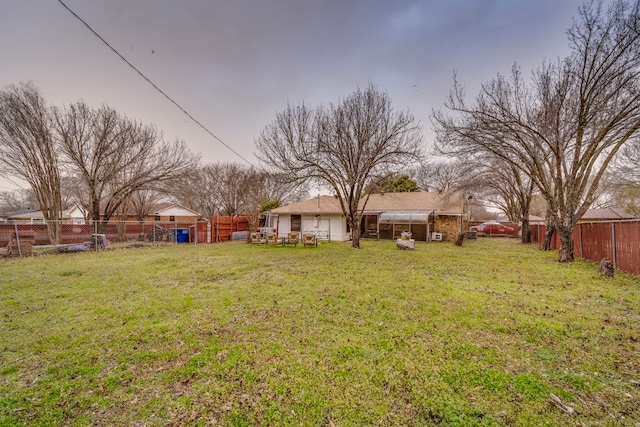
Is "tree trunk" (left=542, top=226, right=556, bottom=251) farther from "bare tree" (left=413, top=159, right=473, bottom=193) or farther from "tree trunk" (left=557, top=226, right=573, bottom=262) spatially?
"bare tree" (left=413, top=159, right=473, bottom=193)

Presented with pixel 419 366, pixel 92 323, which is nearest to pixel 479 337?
pixel 419 366

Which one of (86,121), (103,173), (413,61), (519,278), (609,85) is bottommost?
(519,278)

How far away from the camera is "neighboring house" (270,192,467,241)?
20.0 meters

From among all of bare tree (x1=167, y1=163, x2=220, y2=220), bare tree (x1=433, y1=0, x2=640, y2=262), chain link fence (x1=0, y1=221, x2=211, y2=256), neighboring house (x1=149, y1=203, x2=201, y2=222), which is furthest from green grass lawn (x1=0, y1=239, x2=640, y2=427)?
neighboring house (x1=149, y1=203, x2=201, y2=222)

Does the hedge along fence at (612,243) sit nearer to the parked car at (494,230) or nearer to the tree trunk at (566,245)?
the tree trunk at (566,245)

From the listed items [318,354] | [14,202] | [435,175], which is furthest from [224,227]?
[14,202]

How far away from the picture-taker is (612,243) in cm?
899

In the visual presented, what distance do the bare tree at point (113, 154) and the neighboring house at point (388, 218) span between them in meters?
8.86

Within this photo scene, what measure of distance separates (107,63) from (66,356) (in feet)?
27.5

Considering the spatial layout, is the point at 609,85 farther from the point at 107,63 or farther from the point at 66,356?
the point at 107,63

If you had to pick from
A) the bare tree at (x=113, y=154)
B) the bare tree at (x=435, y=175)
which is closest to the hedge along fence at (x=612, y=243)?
the bare tree at (x=435, y=175)

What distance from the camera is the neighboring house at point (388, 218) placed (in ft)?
65.8

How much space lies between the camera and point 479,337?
380 cm

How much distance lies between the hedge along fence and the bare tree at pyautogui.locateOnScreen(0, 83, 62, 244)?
23856 mm
